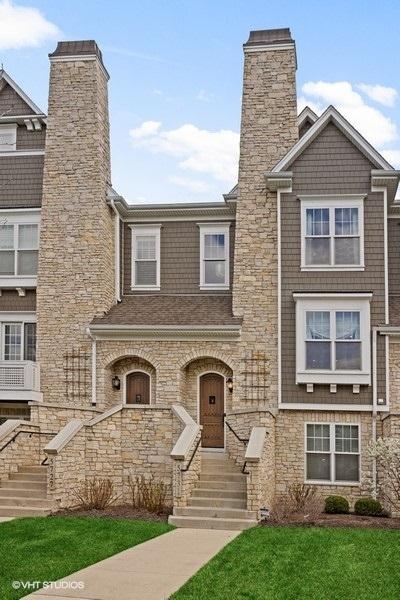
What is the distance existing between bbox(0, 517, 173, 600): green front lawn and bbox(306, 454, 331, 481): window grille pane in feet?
19.3

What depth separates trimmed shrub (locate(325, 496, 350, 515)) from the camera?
A: 62.0 ft

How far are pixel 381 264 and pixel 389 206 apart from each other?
2.94 meters

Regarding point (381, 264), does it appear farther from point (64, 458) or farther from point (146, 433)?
point (64, 458)

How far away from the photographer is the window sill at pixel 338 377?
2048 centimetres

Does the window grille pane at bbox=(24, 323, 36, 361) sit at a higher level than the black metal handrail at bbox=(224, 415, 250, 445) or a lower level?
higher

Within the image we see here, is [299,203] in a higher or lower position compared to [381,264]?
higher

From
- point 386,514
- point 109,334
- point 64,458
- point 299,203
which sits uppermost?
point 299,203

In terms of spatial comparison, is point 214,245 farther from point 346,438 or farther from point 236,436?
point 346,438

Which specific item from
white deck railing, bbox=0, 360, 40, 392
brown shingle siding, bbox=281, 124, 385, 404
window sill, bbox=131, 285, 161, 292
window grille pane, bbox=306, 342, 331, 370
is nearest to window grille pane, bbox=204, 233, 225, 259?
window sill, bbox=131, 285, 161, 292

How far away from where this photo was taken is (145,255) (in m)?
24.1

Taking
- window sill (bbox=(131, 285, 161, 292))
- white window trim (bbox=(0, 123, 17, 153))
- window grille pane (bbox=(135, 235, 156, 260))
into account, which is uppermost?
white window trim (bbox=(0, 123, 17, 153))

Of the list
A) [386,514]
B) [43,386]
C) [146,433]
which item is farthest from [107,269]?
[386,514]

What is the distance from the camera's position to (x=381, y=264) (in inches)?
823

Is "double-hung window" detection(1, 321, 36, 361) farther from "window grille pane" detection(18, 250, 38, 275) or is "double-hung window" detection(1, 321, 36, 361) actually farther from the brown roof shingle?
the brown roof shingle
